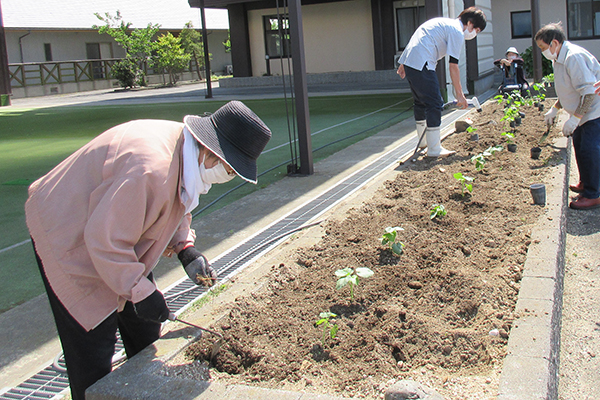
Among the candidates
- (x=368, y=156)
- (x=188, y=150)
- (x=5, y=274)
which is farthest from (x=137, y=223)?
(x=368, y=156)

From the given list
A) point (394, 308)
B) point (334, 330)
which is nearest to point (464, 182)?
point (394, 308)

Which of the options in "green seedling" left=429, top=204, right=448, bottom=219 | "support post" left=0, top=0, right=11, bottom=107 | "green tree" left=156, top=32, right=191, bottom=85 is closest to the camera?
"green seedling" left=429, top=204, right=448, bottom=219

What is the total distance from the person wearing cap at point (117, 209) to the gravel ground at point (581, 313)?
6.66 feet

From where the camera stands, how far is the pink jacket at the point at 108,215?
2.20 metres

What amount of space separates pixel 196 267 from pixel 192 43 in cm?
3664

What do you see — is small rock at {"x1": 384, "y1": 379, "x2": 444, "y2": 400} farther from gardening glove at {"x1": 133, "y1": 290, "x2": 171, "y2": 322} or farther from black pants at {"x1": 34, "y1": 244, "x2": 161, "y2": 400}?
black pants at {"x1": 34, "y1": 244, "x2": 161, "y2": 400}

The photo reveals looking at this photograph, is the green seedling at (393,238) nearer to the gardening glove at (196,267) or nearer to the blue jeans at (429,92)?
the gardening glove at (196,267)

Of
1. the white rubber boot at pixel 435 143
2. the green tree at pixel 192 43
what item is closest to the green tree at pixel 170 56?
the green tree at pixel 192 43

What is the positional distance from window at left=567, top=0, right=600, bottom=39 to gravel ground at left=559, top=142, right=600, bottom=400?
21.8m

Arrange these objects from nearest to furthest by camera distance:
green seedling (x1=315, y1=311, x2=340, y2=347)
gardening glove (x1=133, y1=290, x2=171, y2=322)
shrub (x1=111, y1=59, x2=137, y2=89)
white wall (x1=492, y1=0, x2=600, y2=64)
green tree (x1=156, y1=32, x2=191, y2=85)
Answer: gardening glove (x1=133, y1=290, x2=171, y2=322)
green seedling (x1=315, y1=311, x2=340, y2=347)
white wall (x1=492, y1=0, x2=600, y2=64)
shrub (x1=111, y1=59, x2=137, y2=89)
green tree (x1=156, y1=32, x2=191, y2=85)

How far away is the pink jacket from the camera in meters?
2.20

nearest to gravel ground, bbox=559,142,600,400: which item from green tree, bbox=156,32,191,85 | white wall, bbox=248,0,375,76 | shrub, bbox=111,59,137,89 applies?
white wall, bbox=248,0,375,76

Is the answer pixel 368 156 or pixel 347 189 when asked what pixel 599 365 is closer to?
pixel 347 189

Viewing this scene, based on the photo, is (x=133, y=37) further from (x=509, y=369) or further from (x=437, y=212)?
(x=509, y=369)
